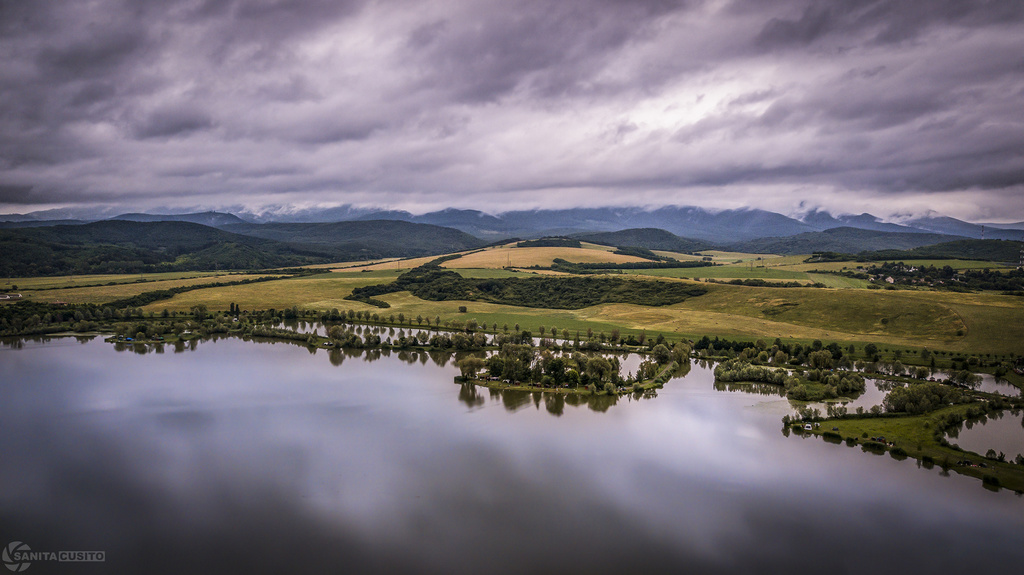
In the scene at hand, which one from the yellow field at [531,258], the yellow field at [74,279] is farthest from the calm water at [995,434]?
the yellow field at [74,279]

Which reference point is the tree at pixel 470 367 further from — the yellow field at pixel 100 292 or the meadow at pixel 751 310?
the yellow field at pixel 100 292

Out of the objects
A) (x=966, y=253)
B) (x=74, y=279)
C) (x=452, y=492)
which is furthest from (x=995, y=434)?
(x=74, y=279)

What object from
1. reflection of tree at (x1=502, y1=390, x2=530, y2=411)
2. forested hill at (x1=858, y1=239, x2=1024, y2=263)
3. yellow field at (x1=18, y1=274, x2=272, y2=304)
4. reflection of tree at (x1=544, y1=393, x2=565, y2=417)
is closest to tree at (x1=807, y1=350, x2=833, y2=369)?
reflection of tree at (x1=544, y1=393, x2=565, y2=417)

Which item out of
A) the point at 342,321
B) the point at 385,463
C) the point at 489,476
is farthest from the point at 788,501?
the point at 342,321

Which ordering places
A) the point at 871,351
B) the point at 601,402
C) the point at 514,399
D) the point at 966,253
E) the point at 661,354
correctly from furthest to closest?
1. the point at 966,253
2. the point at 661,354
3. the point at 871,351
4. the point at 514,399
5. the point at 601,402

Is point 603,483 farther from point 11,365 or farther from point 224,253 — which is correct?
point 224,253

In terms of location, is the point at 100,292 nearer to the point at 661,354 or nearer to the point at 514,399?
the point at 514,399
